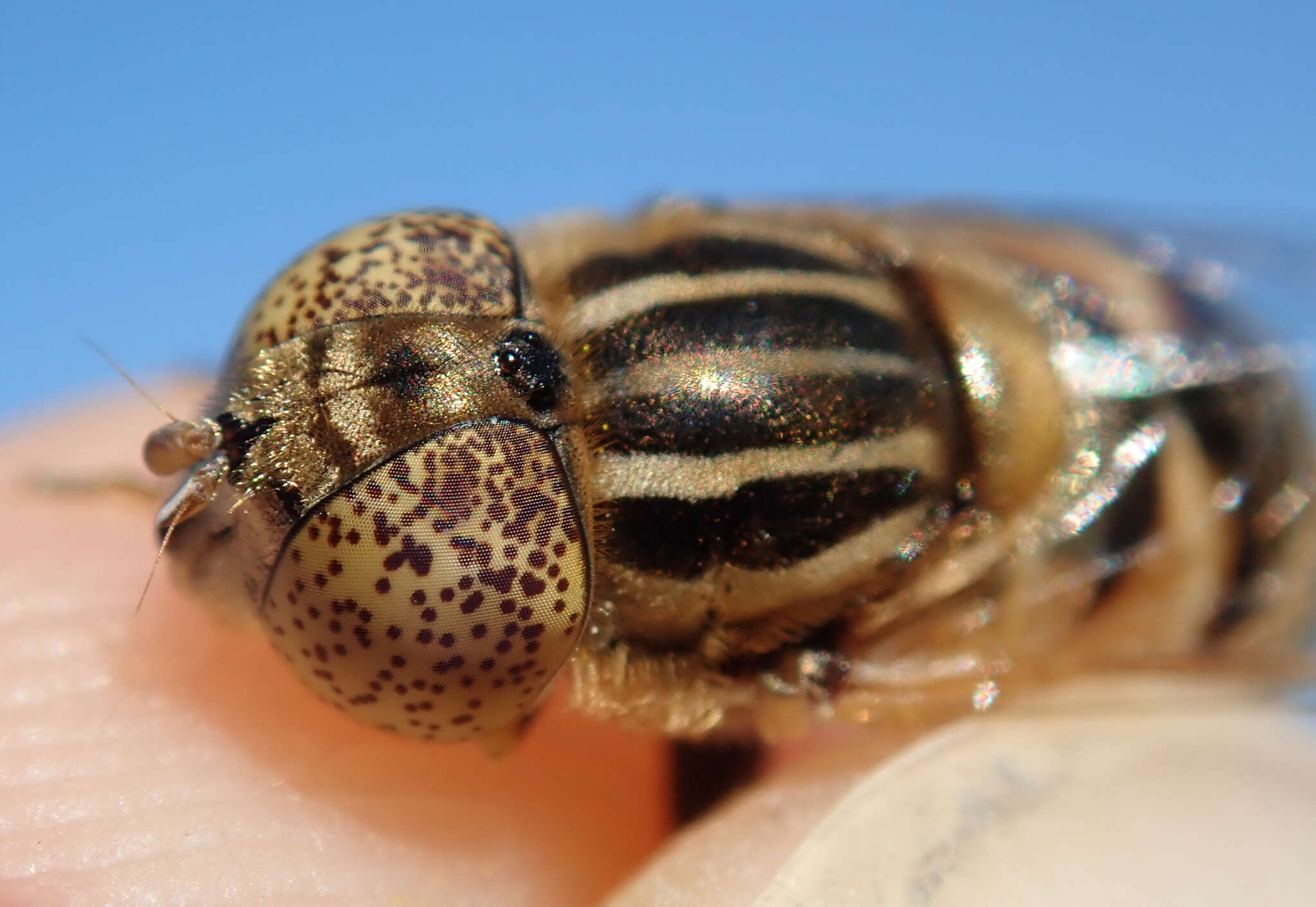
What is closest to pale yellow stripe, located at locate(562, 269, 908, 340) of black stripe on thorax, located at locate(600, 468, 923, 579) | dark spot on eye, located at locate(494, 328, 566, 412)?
dark spot on eye, located at locate(494, 328, 566, 412)

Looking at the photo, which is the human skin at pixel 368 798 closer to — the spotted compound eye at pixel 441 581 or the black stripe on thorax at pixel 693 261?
the spotted compound eye at pixel 441 581

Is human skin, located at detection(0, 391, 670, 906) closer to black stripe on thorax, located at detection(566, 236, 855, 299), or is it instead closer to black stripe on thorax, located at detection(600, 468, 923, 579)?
black stripe on thorax, located at detection(600, 468, 923, 579)

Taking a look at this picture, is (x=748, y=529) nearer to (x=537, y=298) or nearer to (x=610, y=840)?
(x=537, y=298)

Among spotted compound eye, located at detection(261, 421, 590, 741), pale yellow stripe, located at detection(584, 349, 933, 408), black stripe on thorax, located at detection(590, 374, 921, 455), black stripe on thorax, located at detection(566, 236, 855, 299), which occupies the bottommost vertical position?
spotted compound eye, located at detection(261, 421, 590, 741)

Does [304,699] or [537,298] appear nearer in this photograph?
[537,298]

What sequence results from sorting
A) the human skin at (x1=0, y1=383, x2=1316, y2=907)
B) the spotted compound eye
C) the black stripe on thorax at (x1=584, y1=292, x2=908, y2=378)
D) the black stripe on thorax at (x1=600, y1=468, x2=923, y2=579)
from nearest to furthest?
the spotted compound eye, the black stripe on thorax at (x1=600, y1=468, x2=923, y2=579), the black stripe on thorax at (x1=584, y1=292, x2=908, y2=378), the human skin at (x1=0, y1=383, x2=1316, y2=907)

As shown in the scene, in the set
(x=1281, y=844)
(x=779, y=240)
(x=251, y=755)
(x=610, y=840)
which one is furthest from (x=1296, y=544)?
(x=251, y=755)

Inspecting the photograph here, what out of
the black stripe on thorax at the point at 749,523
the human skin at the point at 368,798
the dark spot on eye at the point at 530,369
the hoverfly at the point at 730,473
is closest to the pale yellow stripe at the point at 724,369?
the hoverfly at the point at 730,473
